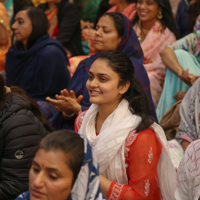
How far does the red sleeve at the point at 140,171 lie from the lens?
2.02m

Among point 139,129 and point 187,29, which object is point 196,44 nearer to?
point 187,29

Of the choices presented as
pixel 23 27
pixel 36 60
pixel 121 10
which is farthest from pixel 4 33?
pixel 121 10

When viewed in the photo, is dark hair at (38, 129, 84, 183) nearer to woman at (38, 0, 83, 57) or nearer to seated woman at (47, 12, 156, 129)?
seated woman at (47, 12, 156, 129)

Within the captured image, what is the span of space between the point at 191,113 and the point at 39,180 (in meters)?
1.72

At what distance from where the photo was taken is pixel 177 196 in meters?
2.04

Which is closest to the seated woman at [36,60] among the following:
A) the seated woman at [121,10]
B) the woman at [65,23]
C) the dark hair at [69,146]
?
the seated woman at [121,10]

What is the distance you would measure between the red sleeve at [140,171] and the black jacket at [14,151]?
540mm

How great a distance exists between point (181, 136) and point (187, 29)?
2.13m

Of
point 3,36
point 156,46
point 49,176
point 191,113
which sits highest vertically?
point 49,176

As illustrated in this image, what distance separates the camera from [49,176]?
60.1 inches

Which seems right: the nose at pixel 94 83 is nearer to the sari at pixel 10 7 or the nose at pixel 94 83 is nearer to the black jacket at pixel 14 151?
the black jacket at pixel 14 151

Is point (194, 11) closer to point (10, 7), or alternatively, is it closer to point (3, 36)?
point (3, 36)

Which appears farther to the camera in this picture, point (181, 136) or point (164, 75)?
point (164, 75)

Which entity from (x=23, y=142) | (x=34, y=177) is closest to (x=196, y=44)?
(x=23, y=142)
